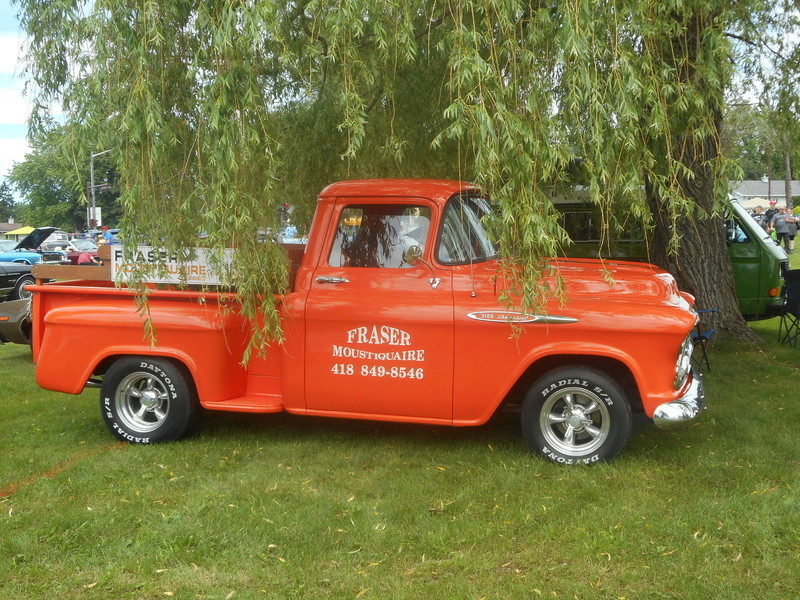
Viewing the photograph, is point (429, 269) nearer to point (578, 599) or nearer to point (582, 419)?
point (582, 419)

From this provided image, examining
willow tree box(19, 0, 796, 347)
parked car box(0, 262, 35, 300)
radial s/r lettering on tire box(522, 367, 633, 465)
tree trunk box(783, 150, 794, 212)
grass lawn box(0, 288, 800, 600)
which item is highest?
tree trunk box(783, 150, 794, 212)

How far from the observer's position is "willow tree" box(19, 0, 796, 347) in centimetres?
521

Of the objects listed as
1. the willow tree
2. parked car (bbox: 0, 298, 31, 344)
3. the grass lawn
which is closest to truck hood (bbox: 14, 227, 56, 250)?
parked car (bbox: 0, 298, 31, 344)

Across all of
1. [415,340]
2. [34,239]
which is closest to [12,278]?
[34,239]

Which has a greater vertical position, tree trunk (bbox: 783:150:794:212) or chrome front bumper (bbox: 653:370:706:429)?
tree trunk (bbox: 783:150:794:212)

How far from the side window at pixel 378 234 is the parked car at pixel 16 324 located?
21.7ft

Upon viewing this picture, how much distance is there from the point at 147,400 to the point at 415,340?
89.9 inches

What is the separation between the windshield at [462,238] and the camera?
242 inches

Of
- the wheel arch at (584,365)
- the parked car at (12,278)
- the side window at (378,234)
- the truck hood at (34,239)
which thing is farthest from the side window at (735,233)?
the truck hood at (34,239)

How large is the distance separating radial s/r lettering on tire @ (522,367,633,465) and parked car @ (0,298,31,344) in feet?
25.7

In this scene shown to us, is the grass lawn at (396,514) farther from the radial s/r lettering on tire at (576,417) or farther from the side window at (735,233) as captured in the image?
the side window at (735,233)

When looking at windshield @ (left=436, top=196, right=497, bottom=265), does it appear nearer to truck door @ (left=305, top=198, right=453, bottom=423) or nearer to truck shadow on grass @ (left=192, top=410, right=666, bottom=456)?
truck door @ (left=305, top=198, right=453, bottom=423)

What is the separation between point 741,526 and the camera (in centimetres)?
482

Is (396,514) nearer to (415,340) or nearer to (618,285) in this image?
(415,340)
